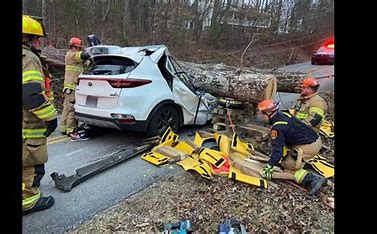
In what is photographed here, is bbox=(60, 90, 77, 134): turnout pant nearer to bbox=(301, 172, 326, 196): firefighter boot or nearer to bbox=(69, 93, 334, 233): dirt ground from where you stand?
bbox=(69, 93, 334, 233): dirt ground

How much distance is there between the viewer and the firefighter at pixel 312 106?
5.39 m

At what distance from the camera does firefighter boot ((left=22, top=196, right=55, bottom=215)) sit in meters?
3.36

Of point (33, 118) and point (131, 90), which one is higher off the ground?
point (131, 90)

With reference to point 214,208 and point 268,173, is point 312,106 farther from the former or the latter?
point 214,208

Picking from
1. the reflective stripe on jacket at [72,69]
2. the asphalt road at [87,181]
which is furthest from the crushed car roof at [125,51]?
the asphalt road at [87,181]

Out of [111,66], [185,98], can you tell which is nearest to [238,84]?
[185,98]

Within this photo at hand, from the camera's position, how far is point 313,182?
160 inches

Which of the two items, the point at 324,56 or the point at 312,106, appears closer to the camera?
the point at 312,106

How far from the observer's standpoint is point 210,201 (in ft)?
12.1

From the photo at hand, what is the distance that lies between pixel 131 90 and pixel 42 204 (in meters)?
2.15

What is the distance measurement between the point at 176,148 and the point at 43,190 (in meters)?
2.12

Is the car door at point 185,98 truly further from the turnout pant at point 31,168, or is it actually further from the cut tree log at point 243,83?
the turnout pant at point 31,168
